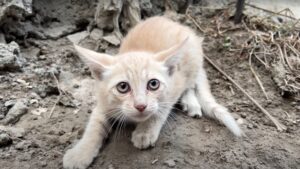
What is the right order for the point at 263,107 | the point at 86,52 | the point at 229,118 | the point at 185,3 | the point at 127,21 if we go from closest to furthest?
the point at 86,52 < the point at 229,118 < the point at 263,107 < the point at 127,21 < the point at 185,3

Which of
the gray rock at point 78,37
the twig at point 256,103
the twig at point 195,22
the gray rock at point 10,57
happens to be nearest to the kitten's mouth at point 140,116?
the twig at point 256,103

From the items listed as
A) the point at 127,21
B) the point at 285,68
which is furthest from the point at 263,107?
the point at 127,21

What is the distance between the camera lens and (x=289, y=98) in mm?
2711

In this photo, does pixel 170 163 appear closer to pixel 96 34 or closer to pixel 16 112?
pixel 16 112

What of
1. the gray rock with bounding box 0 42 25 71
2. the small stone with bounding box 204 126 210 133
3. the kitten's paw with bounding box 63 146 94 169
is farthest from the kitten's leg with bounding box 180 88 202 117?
the gray rock with bounding box 0 42 25 71

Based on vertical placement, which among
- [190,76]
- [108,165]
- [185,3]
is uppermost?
[185,3]

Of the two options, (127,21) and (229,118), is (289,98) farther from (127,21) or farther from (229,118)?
(127,21)

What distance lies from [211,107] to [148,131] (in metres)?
0.44

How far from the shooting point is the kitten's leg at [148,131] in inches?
87.8

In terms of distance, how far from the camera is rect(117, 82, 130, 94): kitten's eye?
2.14 meters

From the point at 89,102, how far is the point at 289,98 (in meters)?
1.22

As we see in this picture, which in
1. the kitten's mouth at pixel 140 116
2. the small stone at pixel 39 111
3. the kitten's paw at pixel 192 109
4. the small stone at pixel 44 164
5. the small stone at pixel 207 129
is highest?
the kitten's mouth at pixel 140 116

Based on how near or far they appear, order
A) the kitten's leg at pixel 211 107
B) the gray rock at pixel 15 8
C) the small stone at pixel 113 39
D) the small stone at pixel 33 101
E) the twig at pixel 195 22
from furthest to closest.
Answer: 1. the twig at pixel 195 22
2. the small stone at pixel 113 39
3. the gray rock at pixel 15 8
4. the small stone at pixel 33 101
5. the kitten's leg at pixel 211 107

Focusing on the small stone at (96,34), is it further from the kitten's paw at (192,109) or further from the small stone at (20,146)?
the small stone at (20,146)
